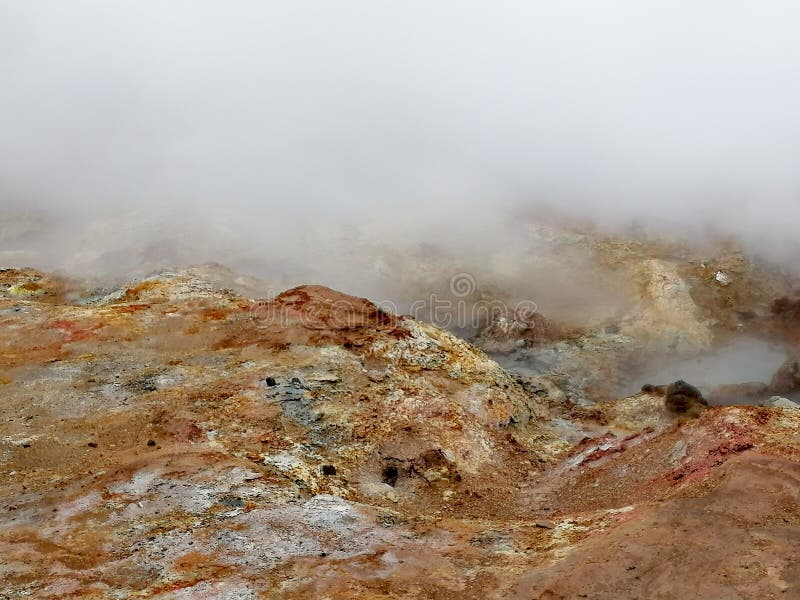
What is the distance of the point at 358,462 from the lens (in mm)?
29031

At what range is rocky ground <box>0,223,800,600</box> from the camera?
59.8 feet

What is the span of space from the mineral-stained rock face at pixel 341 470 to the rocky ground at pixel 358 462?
99 millimetres

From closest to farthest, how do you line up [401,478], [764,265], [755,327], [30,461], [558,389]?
[30,461], [401,478], [558,389], [755,327], [764,265]

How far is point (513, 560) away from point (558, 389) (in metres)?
28.5

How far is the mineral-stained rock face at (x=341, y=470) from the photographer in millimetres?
18156

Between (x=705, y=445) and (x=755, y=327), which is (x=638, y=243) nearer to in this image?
(x=755, y=327)

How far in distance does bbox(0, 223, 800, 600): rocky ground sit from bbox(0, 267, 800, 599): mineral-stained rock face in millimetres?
99

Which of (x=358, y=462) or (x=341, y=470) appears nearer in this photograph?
(x=341, y=470)

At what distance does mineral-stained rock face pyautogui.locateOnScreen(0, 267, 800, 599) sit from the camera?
715 inches

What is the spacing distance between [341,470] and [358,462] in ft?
3.57

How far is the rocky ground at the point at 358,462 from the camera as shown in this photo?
18219 millimetres

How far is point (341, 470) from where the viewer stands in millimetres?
28172

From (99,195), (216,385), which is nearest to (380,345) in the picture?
(216,385)

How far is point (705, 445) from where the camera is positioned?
24.3 m
